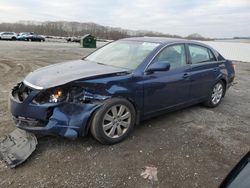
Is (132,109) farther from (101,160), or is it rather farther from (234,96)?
(234,96)

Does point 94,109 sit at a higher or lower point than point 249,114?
higher

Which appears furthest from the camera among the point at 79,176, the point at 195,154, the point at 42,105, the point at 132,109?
the point at 132,109

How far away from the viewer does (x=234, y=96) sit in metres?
7.20

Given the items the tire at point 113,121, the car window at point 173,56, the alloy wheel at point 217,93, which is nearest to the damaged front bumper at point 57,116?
the tire at point 113,121

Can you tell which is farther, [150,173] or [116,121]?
[116,121]

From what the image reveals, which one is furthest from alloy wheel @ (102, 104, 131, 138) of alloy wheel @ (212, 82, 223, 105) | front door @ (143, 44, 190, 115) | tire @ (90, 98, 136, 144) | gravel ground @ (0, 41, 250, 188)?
alloy wheel @ (212, 82, 223, 105)

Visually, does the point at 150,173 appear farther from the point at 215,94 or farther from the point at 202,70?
the point at 215,94

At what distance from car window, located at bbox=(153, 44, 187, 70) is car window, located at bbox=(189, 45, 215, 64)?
0.97 ft

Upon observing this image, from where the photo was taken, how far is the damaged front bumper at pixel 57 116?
11.2 ft

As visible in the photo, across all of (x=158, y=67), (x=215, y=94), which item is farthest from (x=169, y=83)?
(x=215, y=94)

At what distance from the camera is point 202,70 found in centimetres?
527

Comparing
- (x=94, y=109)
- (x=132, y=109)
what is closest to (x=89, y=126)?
(x=94, y=109)

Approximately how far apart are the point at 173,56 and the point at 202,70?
2.93 feet

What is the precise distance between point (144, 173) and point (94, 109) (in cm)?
105
